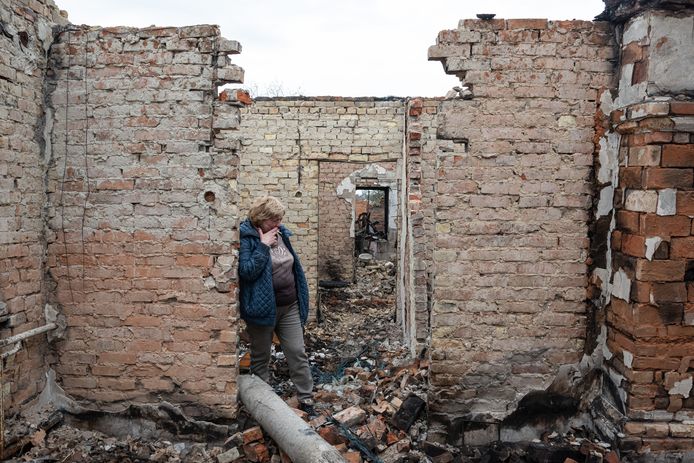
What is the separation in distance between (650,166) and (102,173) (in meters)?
3.78

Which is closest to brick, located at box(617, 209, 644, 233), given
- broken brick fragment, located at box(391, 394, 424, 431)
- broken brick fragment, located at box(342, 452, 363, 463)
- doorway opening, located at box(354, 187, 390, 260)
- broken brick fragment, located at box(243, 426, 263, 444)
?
broken brick fragment, located at box(391, 394, 424, 431)

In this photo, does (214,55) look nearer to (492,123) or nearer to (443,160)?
(443,160)

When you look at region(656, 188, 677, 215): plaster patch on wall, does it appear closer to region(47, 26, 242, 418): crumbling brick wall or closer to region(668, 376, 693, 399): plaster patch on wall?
region(668, 376, 693, 399): plaster patch on wall

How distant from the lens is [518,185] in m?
3.74

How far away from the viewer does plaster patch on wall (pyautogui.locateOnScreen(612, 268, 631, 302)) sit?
347cm

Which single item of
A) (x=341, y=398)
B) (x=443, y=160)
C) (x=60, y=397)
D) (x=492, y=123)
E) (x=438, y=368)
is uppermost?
(x=492, y=123)

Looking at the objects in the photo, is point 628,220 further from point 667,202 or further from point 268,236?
point 268,236

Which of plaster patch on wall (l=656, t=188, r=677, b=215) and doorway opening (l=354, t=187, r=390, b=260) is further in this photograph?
doorway opening (l=354, t=187, r=390, b=260)

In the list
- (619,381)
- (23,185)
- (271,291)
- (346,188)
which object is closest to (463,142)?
(271,291)

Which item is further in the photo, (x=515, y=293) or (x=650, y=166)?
(x=515, y=293)

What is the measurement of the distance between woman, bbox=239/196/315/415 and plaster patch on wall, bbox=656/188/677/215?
2.65 m

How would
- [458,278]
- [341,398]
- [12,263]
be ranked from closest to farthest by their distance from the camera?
1. [12,263]
2. [458,278]
3. [341,398]

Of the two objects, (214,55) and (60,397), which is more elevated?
(214,55)

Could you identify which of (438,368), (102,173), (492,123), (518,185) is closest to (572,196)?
(518,185)
